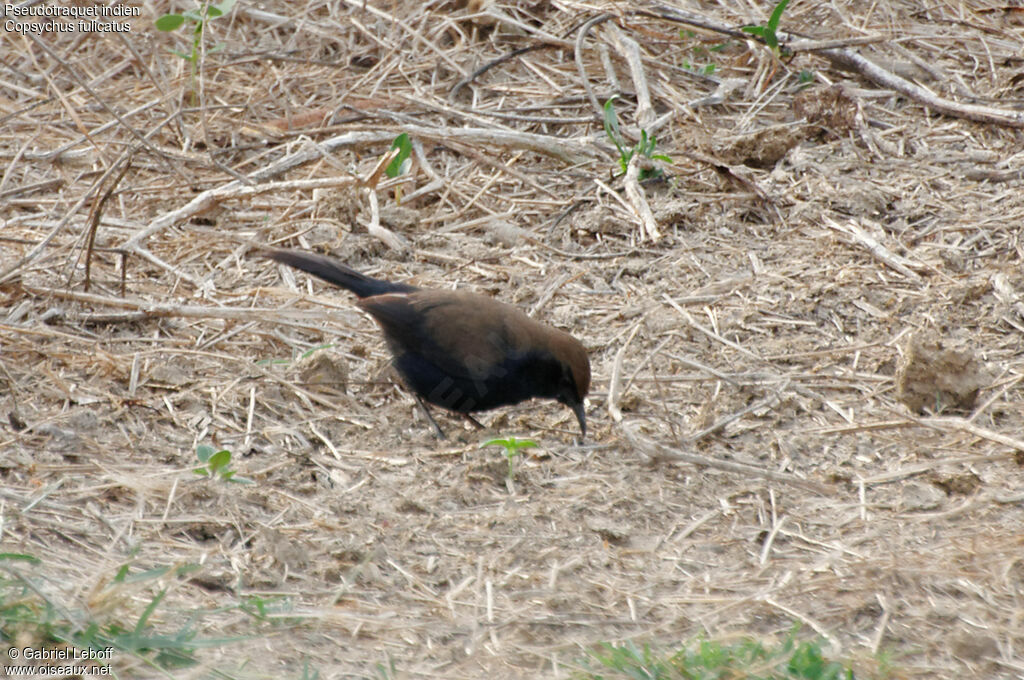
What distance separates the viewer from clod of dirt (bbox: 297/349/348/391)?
5133 millimetres

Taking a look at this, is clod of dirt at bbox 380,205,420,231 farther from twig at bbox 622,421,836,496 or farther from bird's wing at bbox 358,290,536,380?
twig at bbox 622,421,836,496

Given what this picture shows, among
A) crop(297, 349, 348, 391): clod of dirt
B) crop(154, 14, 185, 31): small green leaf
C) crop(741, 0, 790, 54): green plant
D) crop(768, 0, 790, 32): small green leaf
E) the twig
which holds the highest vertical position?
crop(154, 14, 185, 31): small green leaf

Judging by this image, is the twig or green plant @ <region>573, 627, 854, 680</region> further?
the twig

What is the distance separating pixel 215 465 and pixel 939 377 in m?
2.96

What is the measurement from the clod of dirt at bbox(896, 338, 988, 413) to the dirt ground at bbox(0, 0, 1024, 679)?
0.02 meters

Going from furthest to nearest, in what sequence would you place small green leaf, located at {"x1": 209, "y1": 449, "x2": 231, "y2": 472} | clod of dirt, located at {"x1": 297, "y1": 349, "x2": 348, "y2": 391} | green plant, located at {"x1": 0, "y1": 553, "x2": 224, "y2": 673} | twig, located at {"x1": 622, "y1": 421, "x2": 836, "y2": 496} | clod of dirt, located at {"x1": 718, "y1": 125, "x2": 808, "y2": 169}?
clod of dirt, located at {"x1": 718, "y1": 125, "x2": 808, "y2": 169} < clod of dirt, located at {"x1": 297, "y1": 349, "x2": 348, "y2": 391} < twig, located at {"x1": 622, "y1": 421, "x2": 836, "y2": 496} < small green leaf, located at {"x1": 209, "y1": 449, "x2": 231, "y2": 472} < green plant, located at {"x1": 0, "y1": 553, "x2": 224, "y2": 673}

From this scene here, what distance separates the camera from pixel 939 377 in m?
4.81

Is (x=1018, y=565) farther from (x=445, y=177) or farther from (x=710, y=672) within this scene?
(x=445, y=177)

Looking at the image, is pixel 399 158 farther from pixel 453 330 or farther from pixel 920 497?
pixel 920 497

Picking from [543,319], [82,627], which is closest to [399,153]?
[543,319]

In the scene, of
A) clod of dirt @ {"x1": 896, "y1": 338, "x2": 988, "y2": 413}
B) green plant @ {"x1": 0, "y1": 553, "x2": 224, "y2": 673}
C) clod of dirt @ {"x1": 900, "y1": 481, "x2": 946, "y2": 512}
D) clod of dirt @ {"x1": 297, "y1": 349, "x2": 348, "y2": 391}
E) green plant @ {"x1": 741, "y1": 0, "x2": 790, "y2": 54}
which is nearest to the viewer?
green plant @ {"x1": 0, "y1": 553, "x2": 224, "y2": 673}

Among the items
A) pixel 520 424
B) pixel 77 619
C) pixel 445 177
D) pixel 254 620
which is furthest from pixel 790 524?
pixel 445 177

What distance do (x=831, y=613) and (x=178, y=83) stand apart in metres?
5.99

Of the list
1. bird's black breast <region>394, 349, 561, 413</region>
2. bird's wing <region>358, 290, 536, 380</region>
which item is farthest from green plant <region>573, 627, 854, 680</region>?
bird's wing <region>358, 290, 536, 380</region>
